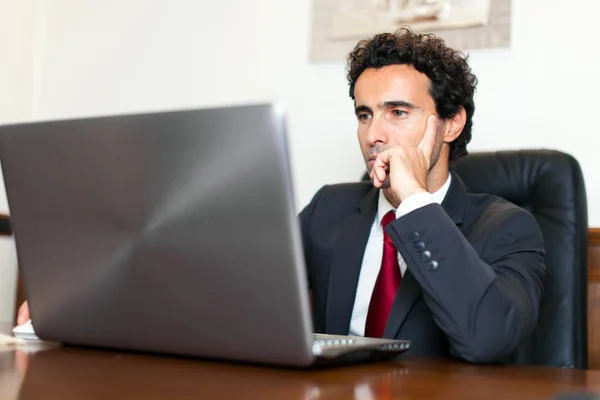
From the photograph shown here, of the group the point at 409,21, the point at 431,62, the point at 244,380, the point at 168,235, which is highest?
the point at 409,21

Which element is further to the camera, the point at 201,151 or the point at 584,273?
the point at 584,273

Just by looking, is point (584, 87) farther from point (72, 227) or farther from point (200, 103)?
point (72, 227)

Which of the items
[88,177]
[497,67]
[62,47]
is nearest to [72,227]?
[88,177]

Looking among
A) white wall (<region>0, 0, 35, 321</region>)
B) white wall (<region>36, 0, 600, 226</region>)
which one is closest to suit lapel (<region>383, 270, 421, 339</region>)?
white wall (<region>36, 0, 600, 226</region>)

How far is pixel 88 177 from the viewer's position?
912mm

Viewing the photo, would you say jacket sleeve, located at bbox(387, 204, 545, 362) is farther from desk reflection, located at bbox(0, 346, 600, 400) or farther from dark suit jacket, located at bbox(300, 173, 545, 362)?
desk reflection, located at bbox(0, 346, 600, 400)

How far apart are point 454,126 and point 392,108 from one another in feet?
0.75

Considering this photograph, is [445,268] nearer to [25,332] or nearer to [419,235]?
[419,235]

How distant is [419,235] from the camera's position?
3.93 feet

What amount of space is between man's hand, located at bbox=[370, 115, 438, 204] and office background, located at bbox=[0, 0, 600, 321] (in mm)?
728

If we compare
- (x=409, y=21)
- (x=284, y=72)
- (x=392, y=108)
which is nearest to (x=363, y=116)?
(x=392, y=108)

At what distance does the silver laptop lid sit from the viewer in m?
0.79

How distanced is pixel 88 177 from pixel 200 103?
167 cm

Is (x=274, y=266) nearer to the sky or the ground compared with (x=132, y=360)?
nearer to the sky
